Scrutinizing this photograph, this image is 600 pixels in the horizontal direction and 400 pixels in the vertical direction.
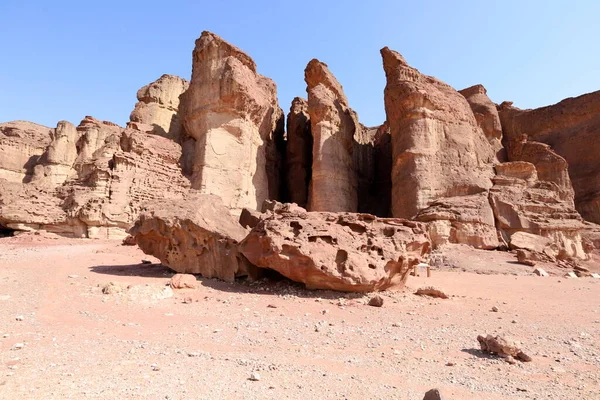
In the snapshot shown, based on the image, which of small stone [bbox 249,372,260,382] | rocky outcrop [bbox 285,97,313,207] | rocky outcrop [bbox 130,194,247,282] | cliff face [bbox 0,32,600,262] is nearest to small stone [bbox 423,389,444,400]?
small stone [bbox 249,372,260,382]

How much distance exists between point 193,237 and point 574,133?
32.1 m

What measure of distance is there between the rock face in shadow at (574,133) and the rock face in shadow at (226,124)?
59.3 feet

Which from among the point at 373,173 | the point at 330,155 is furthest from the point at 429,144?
the point at 373,173

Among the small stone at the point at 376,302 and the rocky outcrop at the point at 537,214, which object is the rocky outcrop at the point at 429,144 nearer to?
the rocky outcrop at the point at 537,214

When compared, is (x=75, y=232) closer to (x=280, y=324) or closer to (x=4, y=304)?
(x=4, y=304)

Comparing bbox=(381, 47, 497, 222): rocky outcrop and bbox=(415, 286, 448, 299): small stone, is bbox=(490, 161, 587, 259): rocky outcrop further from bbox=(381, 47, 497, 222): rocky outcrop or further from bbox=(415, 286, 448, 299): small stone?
bbox=(415, 286, 448, 299): small stone

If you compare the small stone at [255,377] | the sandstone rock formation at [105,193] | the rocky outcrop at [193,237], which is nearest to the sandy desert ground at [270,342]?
the small stone at [255,377]

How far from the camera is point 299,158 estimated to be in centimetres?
2506

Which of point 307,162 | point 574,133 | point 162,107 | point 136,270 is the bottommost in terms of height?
point 136,270

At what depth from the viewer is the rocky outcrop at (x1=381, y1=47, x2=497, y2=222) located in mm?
17922

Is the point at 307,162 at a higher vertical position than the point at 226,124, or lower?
lower

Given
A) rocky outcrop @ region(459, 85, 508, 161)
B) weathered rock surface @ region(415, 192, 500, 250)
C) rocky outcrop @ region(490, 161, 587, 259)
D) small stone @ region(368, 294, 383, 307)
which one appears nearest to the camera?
small stone @ region(368, 294, 383, 307)

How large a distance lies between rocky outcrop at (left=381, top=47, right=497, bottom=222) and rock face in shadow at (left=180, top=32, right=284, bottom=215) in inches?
301

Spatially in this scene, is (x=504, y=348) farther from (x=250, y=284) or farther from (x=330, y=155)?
(x=330, y=155)
